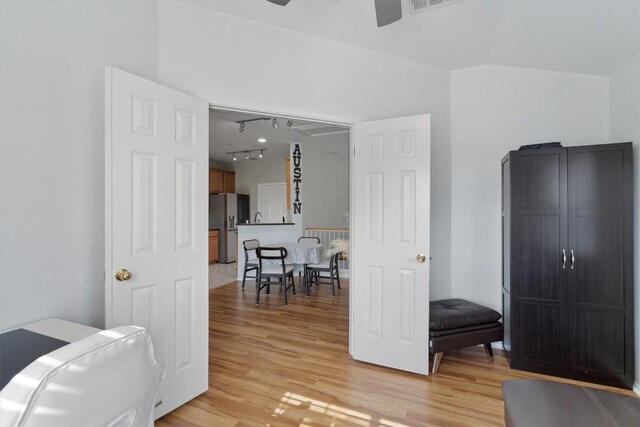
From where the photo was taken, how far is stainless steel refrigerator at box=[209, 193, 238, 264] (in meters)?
8.12

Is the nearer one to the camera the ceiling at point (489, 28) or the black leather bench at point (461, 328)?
the ceiling at point (489, 28)

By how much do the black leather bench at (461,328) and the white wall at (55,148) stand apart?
2405mm

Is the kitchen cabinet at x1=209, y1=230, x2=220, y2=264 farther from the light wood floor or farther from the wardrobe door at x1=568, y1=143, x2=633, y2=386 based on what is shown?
the wardrobe door at x1=568, y1=143, x2=633, y2=386

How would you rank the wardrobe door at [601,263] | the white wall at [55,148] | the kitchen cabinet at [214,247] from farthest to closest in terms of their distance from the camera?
the kitchen cabinet at [214,247] → the wardrobe door at [601,263] → the white wall at [55,148]

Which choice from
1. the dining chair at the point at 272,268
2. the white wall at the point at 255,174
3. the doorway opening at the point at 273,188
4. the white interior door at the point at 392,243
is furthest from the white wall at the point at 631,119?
the white wall at the point at 255,174

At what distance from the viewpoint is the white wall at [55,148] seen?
4.88 feet

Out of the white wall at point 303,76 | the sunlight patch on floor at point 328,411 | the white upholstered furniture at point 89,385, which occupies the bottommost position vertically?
the sunlight patch on floor at point 328,411

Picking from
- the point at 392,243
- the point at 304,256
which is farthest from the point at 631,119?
the point at 304,256

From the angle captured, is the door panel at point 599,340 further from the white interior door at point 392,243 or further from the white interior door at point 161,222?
the white interior door at point 161,222

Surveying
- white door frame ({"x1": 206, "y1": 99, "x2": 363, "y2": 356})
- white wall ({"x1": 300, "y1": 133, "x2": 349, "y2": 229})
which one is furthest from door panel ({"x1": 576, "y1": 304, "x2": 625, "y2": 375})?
white wall ({"x1": 300, "y1": 133, "x2": 349, "y2": 229})

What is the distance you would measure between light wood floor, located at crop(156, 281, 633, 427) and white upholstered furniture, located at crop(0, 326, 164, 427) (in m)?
1.32

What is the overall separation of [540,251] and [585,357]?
850 millimetres

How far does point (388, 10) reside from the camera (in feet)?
5.96

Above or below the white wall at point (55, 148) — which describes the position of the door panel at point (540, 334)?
below
